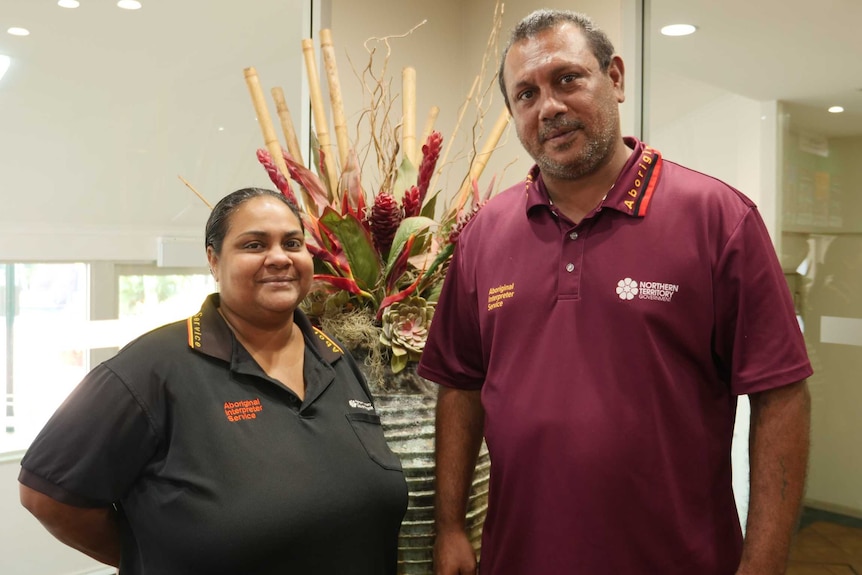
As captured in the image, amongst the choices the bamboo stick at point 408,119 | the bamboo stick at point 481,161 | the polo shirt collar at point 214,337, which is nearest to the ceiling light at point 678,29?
the bamboo stick at point 481,161

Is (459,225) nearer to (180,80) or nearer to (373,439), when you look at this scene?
(373,439)

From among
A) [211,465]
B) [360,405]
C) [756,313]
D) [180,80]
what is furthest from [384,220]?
[180,80]

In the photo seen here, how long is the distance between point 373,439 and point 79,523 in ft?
1.57

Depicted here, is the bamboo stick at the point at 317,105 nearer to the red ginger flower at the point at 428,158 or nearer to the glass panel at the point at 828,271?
the red ginger flower at the point at 428,158

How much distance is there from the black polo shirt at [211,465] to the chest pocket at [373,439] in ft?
0.03

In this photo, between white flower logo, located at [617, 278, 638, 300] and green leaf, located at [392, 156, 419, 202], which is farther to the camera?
green leaf, located at [392, 156, 419, 202]

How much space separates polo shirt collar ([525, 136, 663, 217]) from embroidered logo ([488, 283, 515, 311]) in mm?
142

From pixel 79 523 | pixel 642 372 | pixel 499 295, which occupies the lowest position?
pixel 79 523

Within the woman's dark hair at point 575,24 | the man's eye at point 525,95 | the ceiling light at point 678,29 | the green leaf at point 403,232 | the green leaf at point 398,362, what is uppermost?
the ceiling light at point 678,29

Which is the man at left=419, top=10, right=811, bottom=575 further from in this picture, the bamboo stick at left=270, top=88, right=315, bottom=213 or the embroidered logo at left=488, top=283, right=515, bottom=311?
the bamboo stick at left=270, top=88, right=315, bottom=213

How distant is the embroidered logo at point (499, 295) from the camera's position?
4.23 ft

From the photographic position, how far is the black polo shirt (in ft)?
3.67

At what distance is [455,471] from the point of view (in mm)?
1399

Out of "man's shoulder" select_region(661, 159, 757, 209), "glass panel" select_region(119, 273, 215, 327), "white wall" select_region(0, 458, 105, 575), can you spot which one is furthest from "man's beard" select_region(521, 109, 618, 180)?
"white wall" select_region(0, 458, 105, 575)
